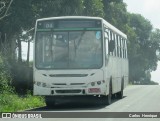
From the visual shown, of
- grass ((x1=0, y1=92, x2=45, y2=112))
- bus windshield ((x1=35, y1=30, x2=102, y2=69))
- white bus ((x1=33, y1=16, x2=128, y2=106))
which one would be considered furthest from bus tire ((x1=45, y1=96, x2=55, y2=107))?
bus windshield ((x1=35, y1=30, x2=102, y2=69))

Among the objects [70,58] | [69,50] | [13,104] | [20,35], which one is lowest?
[13,104]

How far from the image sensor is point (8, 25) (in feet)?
109

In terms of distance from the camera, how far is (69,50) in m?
22.5

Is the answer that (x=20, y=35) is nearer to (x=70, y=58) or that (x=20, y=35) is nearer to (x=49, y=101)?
(x=49, y=101)

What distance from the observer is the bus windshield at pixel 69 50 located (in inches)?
878

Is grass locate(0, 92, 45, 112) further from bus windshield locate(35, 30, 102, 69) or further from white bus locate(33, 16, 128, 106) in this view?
bus windshield locate(35, 30, 102, 69)

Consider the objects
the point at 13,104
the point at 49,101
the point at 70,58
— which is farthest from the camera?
the point at 49,101

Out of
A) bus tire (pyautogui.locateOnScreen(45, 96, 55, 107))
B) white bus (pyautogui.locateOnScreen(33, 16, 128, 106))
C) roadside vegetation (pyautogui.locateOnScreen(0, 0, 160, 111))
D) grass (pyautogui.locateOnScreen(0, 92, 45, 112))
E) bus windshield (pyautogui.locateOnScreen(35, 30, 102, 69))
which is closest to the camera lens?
grass (pyautogui.locateOnScreen(0, 92, 45, 112))

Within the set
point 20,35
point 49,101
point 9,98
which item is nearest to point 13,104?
point 9,98

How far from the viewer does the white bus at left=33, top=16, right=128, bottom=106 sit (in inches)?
871

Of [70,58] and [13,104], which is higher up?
[70,58]

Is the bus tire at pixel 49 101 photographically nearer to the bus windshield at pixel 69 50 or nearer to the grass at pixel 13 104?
the grass at pixel 13 104

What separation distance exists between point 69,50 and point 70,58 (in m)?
0.32

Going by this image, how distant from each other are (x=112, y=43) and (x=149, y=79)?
88.6 metres
